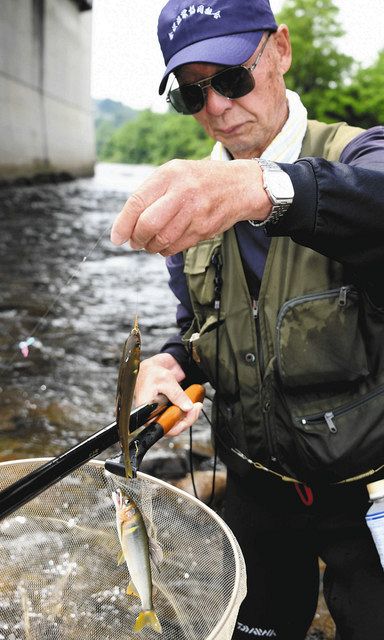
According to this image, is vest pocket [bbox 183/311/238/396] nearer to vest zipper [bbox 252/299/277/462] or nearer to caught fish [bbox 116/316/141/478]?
vest zipper [bbox 252/299/277/462]

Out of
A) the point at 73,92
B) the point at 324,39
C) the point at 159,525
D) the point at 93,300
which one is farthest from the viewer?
the point at 324,39

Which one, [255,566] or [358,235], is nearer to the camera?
[358,235]

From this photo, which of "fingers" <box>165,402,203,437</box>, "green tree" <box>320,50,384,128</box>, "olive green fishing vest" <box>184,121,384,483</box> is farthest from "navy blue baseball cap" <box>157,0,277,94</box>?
"green tree" <box>320,50,384,128</box>

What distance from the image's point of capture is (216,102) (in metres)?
2.54

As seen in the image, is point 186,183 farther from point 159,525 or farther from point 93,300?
point 93,300

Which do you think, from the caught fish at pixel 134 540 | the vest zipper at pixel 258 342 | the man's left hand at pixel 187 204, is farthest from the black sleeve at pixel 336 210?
the caught fish at pixel 134 540

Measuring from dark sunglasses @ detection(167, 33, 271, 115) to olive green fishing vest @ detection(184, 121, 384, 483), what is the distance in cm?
33

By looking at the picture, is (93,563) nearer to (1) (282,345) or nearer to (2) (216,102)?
(1) (282,345)

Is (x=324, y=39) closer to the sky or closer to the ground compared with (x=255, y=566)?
closer to the sky

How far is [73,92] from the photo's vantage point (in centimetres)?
4025

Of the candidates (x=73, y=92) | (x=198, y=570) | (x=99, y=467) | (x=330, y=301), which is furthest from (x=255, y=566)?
(x=73, y=92)

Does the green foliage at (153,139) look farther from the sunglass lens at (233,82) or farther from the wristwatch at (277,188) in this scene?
the wristwatch at (277,188)

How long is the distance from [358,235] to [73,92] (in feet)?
137

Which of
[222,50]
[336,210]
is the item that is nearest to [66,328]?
[222,50]
